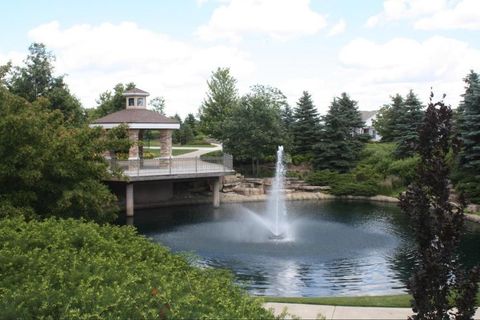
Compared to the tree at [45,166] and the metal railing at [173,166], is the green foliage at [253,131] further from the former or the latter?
the tree at [45,166]

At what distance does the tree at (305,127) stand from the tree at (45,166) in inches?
995

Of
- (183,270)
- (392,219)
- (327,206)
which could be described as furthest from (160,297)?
(327,206)

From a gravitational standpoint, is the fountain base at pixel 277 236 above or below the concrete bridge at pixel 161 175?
below

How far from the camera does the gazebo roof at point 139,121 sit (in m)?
29.6

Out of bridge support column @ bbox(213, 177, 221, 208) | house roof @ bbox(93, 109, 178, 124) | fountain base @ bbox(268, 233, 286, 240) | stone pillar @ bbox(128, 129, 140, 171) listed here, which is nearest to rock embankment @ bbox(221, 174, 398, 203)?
bridge support column @ bbox(213, 177, 221, 208)

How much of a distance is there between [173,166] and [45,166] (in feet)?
49.2

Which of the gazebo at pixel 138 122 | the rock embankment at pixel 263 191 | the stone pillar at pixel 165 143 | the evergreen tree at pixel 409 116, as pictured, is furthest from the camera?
the evergreen tree at pixel 409 116

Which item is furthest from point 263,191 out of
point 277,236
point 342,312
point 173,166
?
point 342,312

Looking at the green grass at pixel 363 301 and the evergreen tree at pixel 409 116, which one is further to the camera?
the evergreen tree at pixel 409 116

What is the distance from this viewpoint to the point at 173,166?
95.6ft

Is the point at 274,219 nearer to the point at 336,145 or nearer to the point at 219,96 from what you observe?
the point at 336,145

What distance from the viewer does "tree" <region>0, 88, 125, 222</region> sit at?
43.7 feet

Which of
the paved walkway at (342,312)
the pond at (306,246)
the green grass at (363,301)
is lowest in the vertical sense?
the pond at (306,246)

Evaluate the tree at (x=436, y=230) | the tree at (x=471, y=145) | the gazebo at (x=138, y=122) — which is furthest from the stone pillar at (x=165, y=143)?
the tree at (x=436, y=230)
